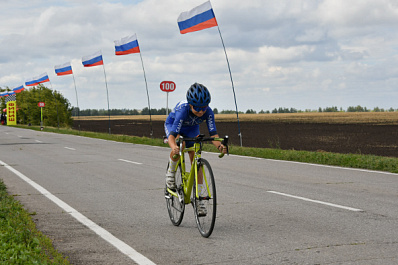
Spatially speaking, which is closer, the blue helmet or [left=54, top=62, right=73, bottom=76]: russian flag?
the blue helmet

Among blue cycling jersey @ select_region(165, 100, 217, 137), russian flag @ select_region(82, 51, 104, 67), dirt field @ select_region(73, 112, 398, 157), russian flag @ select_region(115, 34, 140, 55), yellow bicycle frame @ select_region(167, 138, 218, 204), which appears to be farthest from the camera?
russian flag @ select_region(82, 51, 104, 67)

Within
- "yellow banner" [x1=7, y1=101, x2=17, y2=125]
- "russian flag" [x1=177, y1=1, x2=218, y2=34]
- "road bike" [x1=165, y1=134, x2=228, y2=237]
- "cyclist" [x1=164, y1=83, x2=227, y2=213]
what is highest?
"russian flag" [x1=177, y1=1, x2=218, y2=34]

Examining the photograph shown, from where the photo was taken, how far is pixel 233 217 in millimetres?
7418

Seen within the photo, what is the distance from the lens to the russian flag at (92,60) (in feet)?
135

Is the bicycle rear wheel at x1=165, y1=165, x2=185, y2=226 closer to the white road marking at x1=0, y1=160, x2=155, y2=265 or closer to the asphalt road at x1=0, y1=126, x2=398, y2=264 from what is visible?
the asphalt road at x1=0, y1=126, x2=398, y2=264

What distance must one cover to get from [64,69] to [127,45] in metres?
20.6

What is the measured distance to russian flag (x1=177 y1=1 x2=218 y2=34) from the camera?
73.5 ft

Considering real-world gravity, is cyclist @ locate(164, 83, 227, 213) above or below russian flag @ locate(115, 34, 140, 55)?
below

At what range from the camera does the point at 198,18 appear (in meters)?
22.7

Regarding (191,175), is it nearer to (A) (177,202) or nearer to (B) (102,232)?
(A) (177,202)

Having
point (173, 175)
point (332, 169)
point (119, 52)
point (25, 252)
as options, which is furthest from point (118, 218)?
point (119, 52)

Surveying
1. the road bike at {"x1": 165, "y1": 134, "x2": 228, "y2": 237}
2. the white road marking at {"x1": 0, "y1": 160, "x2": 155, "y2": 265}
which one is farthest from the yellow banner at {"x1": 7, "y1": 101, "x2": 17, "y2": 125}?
the road bike at {"x1": 165, "y1": 134, "x2": 228, "y2": 237}

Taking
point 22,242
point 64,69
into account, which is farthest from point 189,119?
point 64,69

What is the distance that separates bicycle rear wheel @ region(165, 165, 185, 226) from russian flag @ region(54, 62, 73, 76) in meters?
45.6
